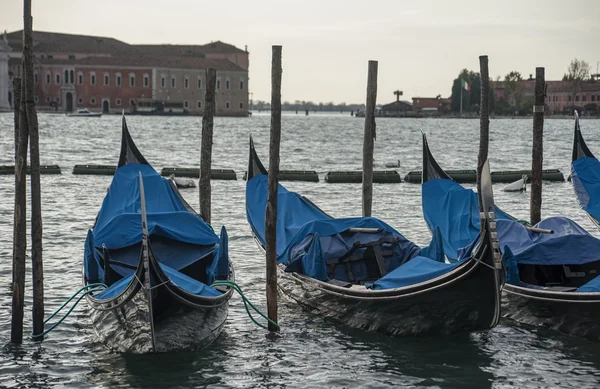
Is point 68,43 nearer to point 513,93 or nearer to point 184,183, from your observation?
point 513,93

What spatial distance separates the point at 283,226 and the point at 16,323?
2.88 m

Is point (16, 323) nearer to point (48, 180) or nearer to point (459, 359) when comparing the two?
point (459, 359)

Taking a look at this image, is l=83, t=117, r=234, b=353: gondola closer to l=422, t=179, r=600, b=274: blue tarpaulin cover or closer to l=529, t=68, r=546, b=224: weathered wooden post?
l=422, t=179, r=600, b=274: blue tarpaulin cover

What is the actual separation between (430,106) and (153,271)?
10220 centimetres

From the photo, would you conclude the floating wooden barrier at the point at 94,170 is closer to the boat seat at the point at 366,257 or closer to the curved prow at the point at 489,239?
the boat seat at the point at 366,257

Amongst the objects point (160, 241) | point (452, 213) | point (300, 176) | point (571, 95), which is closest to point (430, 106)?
point (571, 95)

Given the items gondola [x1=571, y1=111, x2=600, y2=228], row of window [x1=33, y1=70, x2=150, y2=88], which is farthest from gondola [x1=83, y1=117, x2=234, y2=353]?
row of window [x1=33, y1=70, x2=150, y2=88]

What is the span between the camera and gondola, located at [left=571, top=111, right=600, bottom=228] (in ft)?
35.0

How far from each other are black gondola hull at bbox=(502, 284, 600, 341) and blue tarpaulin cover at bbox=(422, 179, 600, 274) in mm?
237

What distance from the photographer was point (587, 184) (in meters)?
11.0

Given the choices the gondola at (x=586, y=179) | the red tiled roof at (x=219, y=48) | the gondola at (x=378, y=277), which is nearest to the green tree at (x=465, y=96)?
the red tiled roof at (x=219, y=48)

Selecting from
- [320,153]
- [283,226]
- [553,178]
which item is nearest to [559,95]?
[320,153]

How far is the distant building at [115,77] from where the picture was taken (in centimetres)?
7638

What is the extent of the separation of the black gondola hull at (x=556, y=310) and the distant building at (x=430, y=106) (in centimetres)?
9714
